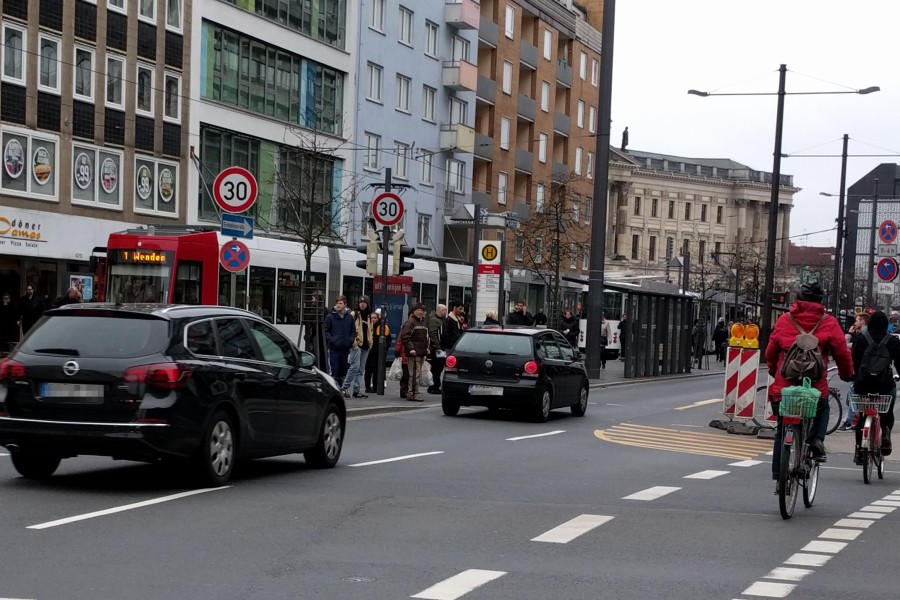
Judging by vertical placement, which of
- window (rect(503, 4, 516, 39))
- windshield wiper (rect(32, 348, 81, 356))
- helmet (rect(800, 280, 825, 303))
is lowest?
windshield wiper (rect(32, 348, 81, 356))

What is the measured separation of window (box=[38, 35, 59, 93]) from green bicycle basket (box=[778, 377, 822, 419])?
33.9 metres

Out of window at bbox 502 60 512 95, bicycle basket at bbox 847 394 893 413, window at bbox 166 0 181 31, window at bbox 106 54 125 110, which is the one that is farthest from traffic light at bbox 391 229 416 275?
window at bbox 502 60 512 95

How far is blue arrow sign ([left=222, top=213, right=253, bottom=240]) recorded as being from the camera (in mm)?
19152

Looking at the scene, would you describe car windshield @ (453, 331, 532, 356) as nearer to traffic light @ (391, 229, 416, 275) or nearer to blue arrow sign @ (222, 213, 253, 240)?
traffic light @ (391, 229, 416, 275)

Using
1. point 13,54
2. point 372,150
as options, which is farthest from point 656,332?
point 372,150

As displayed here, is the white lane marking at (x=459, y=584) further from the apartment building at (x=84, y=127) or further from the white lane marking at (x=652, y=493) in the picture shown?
the apartment building at (x=84, y=127)

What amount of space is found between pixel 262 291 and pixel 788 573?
1066 inches

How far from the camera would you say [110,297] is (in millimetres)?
31922

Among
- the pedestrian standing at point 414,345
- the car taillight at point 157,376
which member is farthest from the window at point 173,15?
the car taillight at point 157,376

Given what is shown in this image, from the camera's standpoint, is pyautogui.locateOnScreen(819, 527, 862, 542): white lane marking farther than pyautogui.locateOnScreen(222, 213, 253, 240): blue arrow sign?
No

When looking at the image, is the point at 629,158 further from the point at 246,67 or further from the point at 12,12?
the point at 12,12

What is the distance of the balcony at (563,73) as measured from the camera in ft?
270

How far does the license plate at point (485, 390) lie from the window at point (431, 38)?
44.5m

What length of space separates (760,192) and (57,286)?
99.5m
